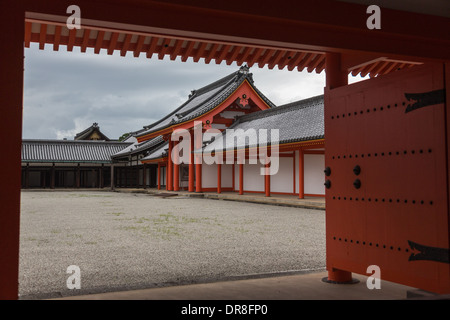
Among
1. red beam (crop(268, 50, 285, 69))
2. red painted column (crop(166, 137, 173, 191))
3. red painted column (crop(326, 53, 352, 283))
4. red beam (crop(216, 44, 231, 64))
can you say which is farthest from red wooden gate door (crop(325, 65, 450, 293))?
red painted column (crop(166, 137, 173, 191))

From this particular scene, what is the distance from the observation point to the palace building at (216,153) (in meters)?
19.0

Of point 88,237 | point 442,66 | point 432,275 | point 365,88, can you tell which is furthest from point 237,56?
point 88,237

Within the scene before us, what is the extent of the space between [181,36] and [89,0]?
37.3 inches

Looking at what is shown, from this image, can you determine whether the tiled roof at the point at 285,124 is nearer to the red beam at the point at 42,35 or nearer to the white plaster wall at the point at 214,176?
the white plaster wall at the point at 214,176

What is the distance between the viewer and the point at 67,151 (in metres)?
37.3

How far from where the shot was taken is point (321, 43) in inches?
169

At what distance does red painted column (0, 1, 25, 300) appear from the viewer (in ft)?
10.7

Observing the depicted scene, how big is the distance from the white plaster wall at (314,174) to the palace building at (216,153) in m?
0.04

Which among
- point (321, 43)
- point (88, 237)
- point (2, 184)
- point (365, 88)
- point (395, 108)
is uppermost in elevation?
point (321, 43)

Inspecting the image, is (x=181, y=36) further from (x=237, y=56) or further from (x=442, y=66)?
(x=442, y=66)

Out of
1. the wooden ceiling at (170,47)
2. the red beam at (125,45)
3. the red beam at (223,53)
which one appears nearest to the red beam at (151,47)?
the wooden ceiling at (170,47)

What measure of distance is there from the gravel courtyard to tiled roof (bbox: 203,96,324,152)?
19.7ft

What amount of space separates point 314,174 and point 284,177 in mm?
2586

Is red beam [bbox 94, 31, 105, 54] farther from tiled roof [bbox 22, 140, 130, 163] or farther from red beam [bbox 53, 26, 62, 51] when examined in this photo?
tiled roof [bbox 22, 140, 130, 163]
